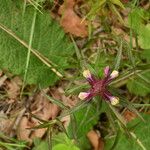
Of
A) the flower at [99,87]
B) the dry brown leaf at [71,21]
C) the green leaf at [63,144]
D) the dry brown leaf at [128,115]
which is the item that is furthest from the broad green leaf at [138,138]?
the dry brown leaf at [71,21]

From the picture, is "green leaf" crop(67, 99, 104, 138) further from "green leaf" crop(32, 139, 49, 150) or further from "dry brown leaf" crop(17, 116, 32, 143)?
"dry brown leaf" crop(17, 116, 32, 143)

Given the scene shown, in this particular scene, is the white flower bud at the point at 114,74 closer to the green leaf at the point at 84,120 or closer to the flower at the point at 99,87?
the flower at the point at 99,87

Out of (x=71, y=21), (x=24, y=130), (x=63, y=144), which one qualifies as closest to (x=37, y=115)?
(x=24, y=130)

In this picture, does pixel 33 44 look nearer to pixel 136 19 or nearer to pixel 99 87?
pixel 136 19

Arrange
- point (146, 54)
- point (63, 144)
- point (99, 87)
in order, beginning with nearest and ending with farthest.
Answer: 1. point (99, 87)
2. point (63, 144)
3. point (146, 54)

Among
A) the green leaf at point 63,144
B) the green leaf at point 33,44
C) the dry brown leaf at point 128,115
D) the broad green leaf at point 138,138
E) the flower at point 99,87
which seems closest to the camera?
the flower at point 99,87

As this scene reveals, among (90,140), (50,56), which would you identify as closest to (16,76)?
(50,56)
